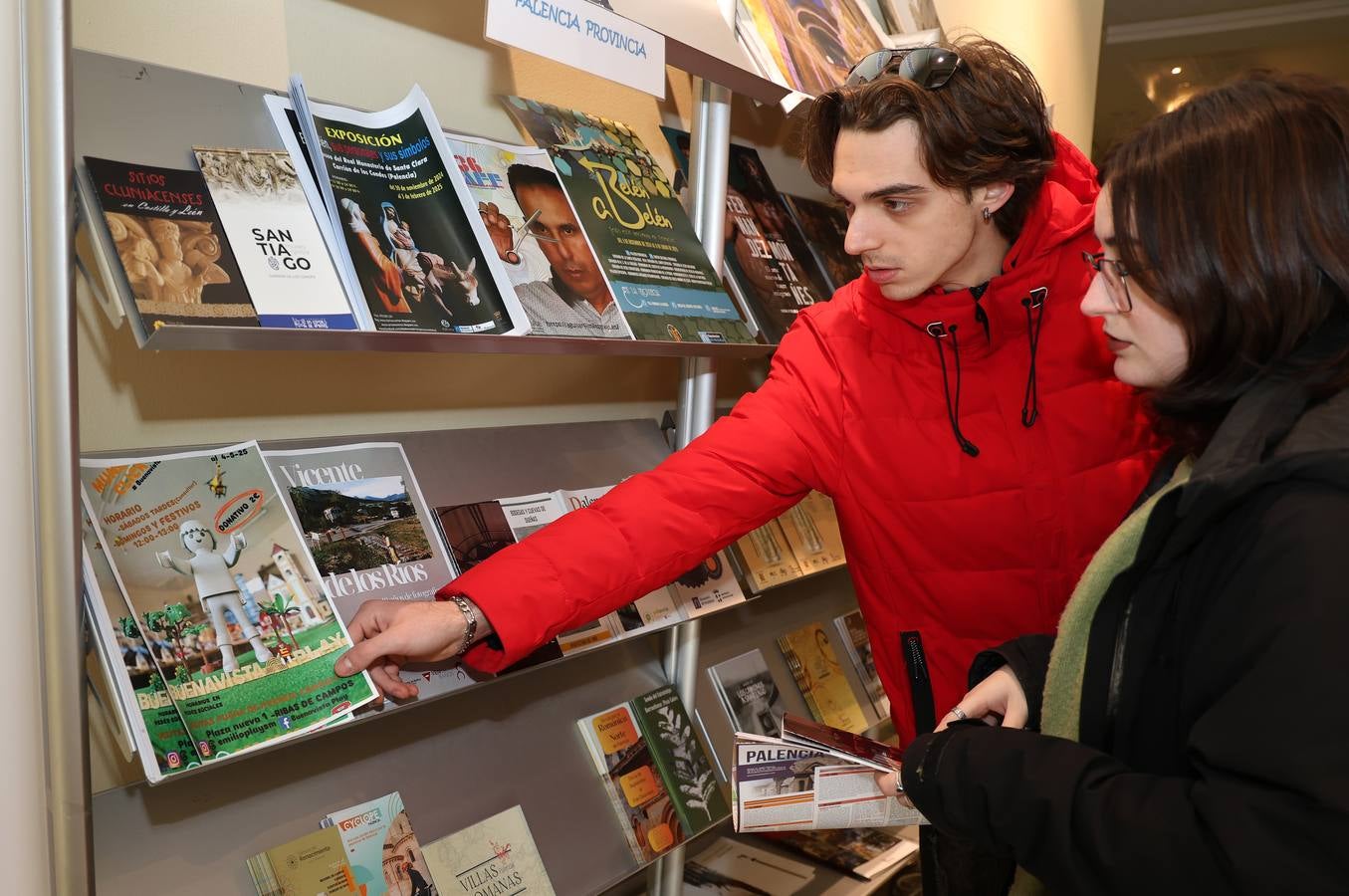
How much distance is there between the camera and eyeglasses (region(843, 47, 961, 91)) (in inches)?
66.2

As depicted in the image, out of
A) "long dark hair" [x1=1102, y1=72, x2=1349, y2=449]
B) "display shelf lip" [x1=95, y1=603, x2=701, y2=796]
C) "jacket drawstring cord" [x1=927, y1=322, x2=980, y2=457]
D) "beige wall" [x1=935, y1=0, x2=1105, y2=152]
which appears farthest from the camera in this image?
"beige wall" [x1=935, y1=0, x2=1105, y2=152]

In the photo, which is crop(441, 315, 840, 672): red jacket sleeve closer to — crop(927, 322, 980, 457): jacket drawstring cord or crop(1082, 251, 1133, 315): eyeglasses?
crop(927, 322, 980, 457): jacket drawstring cord

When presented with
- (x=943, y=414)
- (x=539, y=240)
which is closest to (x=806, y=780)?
(x=943, y=414)

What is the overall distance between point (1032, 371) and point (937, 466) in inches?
8.4

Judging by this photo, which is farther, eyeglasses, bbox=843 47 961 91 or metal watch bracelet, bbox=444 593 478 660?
eyeglasses, bbox=843 47 961 91

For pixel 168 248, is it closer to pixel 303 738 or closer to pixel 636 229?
pixel 303 738

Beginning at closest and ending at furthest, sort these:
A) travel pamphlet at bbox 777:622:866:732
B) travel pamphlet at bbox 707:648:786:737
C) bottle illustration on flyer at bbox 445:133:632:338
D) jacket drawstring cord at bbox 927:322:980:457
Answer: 1. bottle illustration on flyer at bbox 445:133:632:338
2. jacket drawstring cord at bbox 927:322:980:457
3. travel pamphlet at bbox 707:648:786:737
4. travel pamphlet at bbox 777:622:866:732

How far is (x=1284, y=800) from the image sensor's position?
0.87 metres

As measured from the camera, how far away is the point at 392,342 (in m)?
1.38

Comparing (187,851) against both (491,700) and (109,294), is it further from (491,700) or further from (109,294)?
(109,294)

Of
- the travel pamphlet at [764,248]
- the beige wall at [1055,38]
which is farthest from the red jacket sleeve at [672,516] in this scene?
the beige wall at [1055,38]

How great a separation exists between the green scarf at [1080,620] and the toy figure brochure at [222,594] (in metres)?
0.83

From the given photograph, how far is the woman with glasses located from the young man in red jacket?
0.51m

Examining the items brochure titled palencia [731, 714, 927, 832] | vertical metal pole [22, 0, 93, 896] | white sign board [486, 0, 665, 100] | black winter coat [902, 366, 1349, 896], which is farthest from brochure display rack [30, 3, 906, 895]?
black winter coat [902, 366, 1349, 896]
